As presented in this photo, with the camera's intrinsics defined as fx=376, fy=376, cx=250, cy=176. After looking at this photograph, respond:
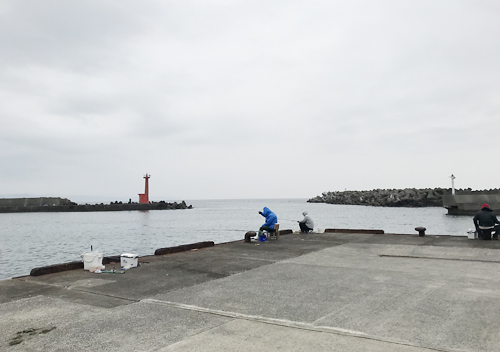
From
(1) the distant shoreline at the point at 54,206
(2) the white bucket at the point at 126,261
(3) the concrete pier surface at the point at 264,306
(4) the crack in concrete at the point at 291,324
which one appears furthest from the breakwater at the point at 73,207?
(4) the crack in concrete at the point at 291,324

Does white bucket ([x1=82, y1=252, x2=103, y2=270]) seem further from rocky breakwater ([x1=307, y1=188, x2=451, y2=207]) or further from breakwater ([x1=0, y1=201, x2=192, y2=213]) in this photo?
breakwater ([x1=0, y1=201, x2=192, y2=213])

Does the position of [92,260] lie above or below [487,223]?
below

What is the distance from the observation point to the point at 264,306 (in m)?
5.79

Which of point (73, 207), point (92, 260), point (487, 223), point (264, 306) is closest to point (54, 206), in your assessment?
point (73, 207)

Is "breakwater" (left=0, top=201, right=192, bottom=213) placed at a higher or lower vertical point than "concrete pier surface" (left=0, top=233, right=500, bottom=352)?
higher

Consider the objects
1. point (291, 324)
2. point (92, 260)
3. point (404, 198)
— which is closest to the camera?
point (291, 324)

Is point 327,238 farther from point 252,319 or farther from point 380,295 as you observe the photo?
point 252,319

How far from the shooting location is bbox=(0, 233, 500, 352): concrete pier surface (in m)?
4.32

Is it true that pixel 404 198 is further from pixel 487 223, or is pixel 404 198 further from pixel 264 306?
pixel 264 306

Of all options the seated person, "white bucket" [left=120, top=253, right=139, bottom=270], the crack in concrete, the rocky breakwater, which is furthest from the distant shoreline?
the crack in concrete

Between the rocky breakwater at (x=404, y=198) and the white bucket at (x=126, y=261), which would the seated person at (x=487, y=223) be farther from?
the rocky breakwater at (x=404, y=198)

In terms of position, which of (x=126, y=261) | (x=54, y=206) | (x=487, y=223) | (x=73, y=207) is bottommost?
(x=126, y=261)

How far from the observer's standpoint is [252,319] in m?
5.12

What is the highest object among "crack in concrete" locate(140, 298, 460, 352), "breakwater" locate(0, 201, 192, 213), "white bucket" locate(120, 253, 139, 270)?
"breakwater" locate(0, 201, 192, 213)
